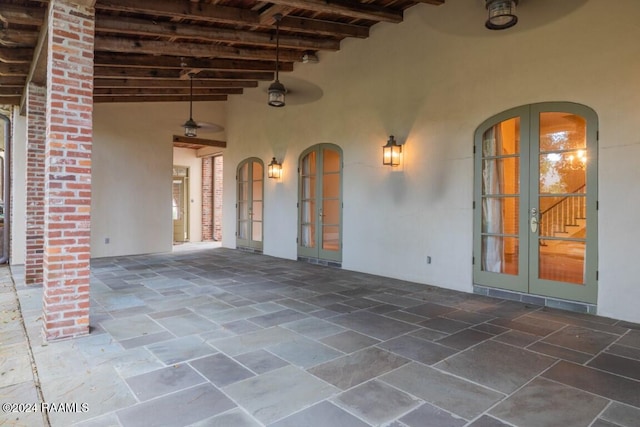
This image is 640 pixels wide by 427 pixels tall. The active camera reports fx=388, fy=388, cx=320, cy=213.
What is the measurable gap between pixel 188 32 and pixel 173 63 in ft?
4.55

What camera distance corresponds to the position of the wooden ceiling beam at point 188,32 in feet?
15.3

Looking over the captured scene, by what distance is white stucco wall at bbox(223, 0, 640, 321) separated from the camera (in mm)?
3816

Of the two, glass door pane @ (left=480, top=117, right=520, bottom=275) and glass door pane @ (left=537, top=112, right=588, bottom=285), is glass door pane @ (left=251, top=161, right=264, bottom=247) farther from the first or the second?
glass door pane @ (left=537, top=112, right=588, bottom=285)

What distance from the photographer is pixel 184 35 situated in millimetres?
5082

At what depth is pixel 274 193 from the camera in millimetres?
8406

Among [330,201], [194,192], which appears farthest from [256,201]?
[194,192]

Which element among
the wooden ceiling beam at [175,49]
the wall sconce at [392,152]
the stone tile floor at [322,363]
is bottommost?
the stone tile floor at [322,363]

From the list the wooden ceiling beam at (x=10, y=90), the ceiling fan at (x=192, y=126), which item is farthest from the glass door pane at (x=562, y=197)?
the wooden ceiling beam at (x=10, y=90)

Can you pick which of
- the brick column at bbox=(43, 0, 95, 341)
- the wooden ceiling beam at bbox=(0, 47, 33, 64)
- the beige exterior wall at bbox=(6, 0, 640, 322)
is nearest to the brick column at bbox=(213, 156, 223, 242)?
the beige exterior wall at bbox=(6, 0, 640, 322)

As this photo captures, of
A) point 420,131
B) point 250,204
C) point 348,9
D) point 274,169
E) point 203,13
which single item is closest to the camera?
point 203,13

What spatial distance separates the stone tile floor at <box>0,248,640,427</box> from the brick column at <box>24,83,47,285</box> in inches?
20.2

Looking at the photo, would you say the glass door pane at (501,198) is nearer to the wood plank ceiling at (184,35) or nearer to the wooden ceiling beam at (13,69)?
the wood plank ceiling at (184,35)

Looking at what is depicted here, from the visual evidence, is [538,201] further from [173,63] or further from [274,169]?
[173,63]

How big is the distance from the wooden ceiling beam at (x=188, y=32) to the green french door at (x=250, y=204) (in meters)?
3.34
